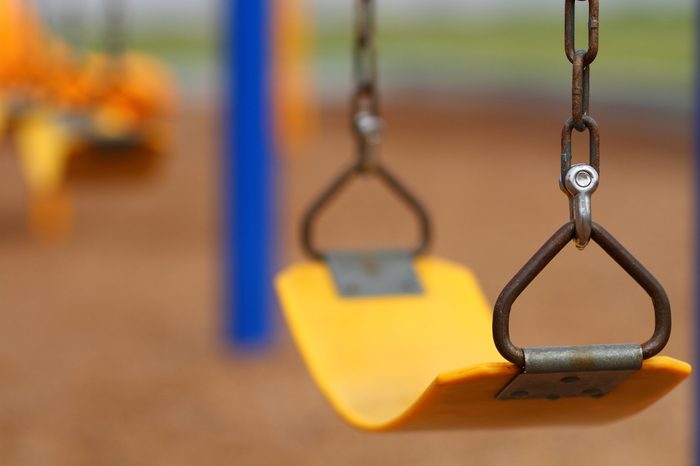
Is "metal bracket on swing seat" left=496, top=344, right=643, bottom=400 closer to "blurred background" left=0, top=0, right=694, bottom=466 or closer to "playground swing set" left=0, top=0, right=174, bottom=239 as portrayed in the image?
"blurred background" left=0, top=0, right=694, bottom=466

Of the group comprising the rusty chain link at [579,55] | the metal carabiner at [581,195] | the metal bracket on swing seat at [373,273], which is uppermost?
the rusty chain link at [579,55]

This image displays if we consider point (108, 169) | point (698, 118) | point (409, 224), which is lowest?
point (409, 224)

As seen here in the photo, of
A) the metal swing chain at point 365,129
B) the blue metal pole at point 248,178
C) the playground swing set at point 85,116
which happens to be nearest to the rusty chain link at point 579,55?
the metal swing chain at point 365,129

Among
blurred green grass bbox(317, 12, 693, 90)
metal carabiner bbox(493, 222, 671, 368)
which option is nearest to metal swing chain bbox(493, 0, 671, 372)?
metal carabiner bbox(493, 222, 671, 368)

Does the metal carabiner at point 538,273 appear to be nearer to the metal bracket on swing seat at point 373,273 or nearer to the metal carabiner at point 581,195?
the metal carabiner at point 581,195

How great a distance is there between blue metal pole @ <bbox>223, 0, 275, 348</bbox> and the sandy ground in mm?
90

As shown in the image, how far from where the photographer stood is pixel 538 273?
2.29 ft

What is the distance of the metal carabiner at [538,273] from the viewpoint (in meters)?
0.68

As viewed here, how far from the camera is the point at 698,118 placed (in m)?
1.46

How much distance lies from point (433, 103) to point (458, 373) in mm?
8084

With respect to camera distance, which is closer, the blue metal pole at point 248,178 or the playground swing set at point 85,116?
the playground swing set at point 85,116

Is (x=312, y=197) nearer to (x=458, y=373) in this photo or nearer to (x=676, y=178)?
(x=676, y=178)

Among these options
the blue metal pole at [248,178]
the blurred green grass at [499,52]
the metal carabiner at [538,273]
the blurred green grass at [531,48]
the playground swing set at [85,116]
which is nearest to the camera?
the metal carabiner at [538,273]

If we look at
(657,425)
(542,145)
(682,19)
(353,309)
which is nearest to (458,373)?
(353,309)
